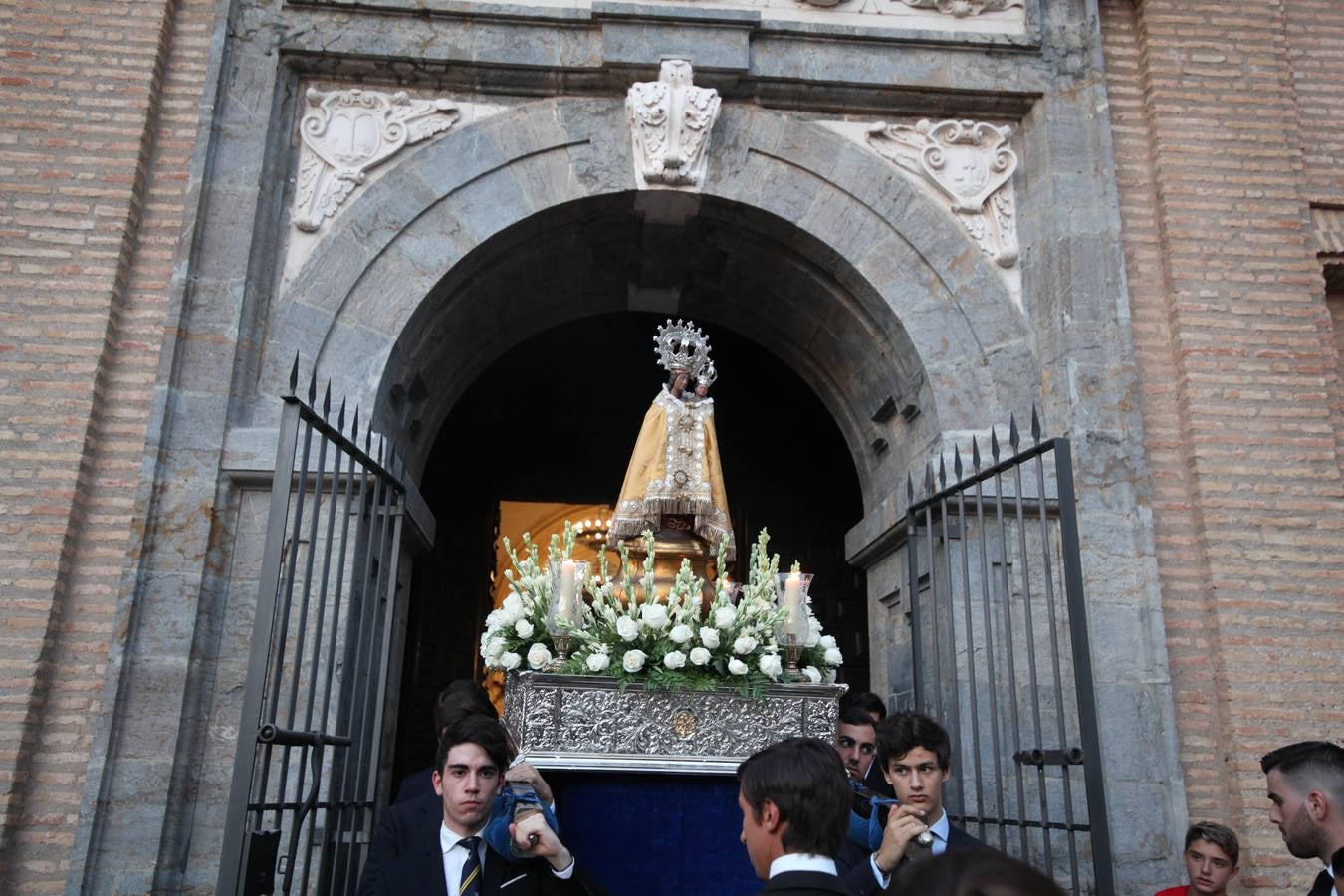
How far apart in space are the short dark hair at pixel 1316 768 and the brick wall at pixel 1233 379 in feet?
7.75

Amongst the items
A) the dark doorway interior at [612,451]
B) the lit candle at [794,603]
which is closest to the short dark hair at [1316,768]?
the lit candle at [794,603]

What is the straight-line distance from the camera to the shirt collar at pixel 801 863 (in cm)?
257

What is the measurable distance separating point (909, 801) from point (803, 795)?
1.13 meters

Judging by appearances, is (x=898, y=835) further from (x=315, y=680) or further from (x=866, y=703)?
(x=315, y=680)

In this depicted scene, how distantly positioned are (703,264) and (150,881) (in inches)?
191

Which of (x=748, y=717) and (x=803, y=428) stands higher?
(x=803, y=428)

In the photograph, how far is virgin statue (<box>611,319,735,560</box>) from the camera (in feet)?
19.1

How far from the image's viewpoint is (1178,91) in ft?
23.7

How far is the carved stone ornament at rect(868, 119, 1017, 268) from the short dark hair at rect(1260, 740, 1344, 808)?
3887 millimetres

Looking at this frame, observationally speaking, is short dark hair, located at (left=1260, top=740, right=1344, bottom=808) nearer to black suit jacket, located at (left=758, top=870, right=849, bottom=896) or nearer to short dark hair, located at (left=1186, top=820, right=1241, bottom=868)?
short dark hair, located at (left=1186, top=820, right=1241, bottom=868)

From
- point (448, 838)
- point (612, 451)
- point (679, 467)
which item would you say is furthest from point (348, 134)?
point (448, 838)

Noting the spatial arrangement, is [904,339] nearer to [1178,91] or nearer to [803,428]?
[1178,91]

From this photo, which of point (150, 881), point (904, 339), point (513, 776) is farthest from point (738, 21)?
point (150, 881)

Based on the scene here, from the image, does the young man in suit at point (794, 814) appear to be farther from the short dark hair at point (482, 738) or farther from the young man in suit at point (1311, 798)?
the young man in suit at point (1311, 798)
